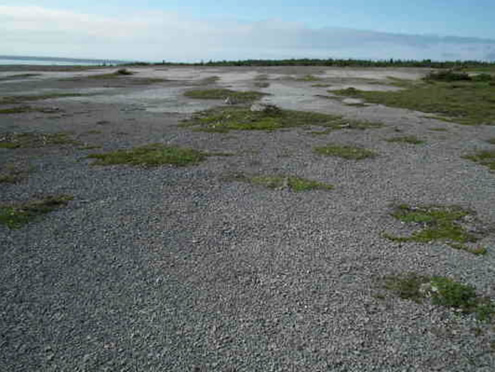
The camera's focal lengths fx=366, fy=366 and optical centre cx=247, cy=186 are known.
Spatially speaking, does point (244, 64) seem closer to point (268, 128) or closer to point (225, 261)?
point (268, 128)

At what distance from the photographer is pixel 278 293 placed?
20.4 ft

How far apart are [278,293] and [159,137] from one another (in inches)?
496

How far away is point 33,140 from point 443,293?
54.3ft

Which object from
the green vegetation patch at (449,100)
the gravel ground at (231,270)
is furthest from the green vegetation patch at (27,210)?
the green vegetation patch at (449,100)

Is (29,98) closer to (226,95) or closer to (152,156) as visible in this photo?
(226,95)

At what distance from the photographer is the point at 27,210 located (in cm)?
912

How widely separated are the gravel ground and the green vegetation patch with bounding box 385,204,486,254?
Answer: 30cm

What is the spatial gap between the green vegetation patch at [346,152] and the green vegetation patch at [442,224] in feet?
15.7

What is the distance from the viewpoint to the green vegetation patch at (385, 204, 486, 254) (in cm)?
802

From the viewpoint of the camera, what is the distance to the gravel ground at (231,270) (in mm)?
5000

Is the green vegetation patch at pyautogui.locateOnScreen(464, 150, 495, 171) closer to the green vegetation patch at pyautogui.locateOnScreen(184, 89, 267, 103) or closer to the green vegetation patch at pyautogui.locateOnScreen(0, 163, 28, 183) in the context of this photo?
the green vegetation patch at pyautogui.locateOnScreen(0, 163, 28, 183)

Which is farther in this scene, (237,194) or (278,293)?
(237,194)

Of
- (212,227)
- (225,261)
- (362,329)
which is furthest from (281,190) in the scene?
(362,329)

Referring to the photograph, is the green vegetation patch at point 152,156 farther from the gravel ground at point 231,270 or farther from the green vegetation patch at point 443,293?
the green vegetation patch at point 443,293
